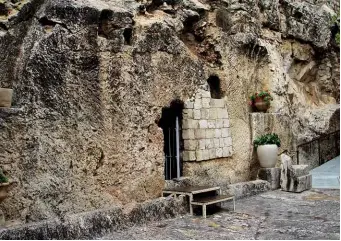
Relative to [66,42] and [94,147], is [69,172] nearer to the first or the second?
[94,147]

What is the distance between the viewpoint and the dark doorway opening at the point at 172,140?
26.5ft

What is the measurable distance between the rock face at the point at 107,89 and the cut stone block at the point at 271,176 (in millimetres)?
227

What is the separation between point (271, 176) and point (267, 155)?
19.5 inches

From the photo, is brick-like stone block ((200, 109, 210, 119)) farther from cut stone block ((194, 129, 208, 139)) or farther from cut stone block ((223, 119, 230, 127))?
cut stone block ((223, 119, 230, 127))

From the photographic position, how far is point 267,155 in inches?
367

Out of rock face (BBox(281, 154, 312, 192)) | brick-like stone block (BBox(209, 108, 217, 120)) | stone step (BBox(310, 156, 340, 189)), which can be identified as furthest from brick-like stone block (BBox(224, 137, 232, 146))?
stone step (BBox(310, 156, 340, 189))

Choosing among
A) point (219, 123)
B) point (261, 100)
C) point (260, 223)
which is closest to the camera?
point (260, 223)

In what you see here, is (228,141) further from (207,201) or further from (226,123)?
(207,201)

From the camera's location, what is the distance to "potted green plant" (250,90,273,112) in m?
9.80

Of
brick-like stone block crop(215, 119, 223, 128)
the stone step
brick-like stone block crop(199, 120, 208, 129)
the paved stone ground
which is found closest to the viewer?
the paved stone ground

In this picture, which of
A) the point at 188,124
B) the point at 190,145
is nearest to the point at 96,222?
the point at 190,145

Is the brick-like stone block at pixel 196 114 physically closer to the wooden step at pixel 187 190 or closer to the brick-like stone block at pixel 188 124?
the brick-like stone block at pixel 188 124

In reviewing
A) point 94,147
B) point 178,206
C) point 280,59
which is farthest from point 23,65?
point 280,59

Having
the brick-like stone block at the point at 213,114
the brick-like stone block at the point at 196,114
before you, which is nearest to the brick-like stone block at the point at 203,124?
the brick-like stone block at the point at 196,114
